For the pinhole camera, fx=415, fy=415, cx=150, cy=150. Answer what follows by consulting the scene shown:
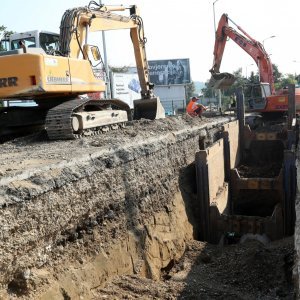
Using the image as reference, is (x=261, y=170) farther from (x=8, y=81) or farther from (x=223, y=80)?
(x=8, y=81)

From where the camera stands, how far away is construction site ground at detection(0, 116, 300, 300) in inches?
152

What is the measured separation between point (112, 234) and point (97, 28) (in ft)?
18.5

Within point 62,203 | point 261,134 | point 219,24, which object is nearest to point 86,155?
point 62,203

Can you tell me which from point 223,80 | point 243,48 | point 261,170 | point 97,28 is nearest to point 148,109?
point 97,28

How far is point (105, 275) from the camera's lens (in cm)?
477

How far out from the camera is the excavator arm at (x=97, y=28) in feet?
27.4

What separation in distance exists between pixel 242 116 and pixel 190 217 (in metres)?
6.88

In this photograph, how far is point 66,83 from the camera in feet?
25.7

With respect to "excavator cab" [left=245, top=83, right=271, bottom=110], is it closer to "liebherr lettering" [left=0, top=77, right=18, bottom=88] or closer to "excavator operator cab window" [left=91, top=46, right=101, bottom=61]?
"excavator operator cab window" [left=91, top=46, right=101, bottom=61]

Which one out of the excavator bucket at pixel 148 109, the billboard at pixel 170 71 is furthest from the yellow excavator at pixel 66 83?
the billboard at pixel 170 71

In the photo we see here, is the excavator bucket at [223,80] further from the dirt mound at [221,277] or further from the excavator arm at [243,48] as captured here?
the dirt mound at [221,277]

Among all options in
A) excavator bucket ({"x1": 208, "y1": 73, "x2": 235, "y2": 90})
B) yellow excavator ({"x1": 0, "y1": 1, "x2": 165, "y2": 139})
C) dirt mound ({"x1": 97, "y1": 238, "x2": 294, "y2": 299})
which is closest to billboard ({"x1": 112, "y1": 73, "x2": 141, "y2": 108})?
excavator bucket ({"x1": 208, "y1": 73, "x2": 235, "y2": 90})

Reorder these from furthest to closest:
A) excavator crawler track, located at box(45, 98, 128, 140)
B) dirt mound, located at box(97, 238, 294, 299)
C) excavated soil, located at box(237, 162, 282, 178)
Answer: excavated soil, located at box(237, 162, 282, 178)
excavator crawler track, located at box(45, 98, 128, 140)
dirt mound, located at box(97, 238, 294, 299)

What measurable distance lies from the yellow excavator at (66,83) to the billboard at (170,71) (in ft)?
132
